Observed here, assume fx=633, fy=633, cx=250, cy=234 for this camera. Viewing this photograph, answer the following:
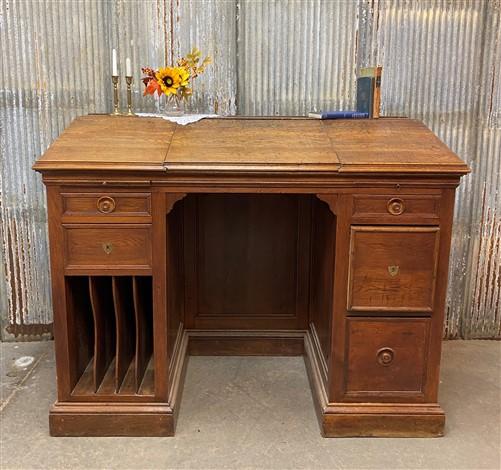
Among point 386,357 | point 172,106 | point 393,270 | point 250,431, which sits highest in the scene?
point 172,106

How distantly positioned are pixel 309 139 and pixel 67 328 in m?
1.20

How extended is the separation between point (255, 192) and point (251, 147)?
0.21 metres

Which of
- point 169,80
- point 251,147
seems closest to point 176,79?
point 169,80

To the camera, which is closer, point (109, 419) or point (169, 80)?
point (109, 419)

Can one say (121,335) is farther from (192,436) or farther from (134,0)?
(134,0)

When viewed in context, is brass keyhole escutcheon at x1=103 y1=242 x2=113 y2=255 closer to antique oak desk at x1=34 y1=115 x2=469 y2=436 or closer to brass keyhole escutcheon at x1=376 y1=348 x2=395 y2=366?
antique oak desk at x1=34 y1=115 x2=469 y2=436

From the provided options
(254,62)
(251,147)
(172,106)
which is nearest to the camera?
(251,147)

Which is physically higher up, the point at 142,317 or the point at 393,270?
the point at 393,270

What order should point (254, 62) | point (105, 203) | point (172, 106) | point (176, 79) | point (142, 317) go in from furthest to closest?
point (254, 62)
point (172, 106)
point (176, 79)
point (142, 317)
point (105, 203)

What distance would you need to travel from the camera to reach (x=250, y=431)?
254 centimetres

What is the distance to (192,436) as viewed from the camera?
2.50m

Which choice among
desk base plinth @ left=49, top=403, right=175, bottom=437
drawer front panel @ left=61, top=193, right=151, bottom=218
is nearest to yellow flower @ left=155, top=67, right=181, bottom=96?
drawer front panel @ left=61, top=193, right=151, bottom=218

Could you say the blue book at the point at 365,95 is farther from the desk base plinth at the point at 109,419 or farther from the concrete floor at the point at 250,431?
the desk base plinth at the point at 109,419

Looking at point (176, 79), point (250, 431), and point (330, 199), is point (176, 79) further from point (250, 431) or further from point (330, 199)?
point (250, 431)
